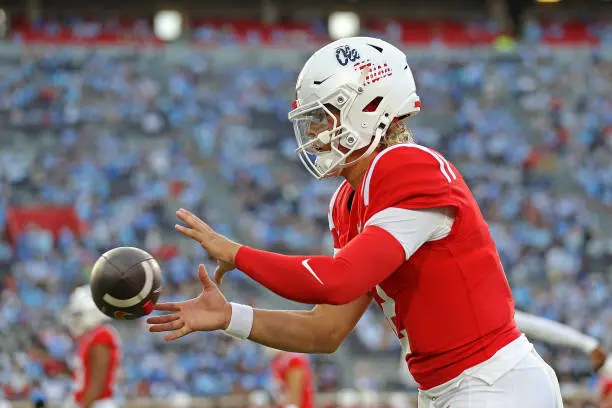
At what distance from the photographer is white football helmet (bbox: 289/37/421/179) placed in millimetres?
3793

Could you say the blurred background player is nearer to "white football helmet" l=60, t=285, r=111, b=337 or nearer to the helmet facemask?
"white football helmet" l=60, t=285, r=111, b=337

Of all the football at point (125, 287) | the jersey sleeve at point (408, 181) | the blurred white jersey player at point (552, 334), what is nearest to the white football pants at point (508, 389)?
the jersey sleeve at point (408, 181)

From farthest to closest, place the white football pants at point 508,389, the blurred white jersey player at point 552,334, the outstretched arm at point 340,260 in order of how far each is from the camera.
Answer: the blurred white jersey player at point 552,334 → the white football pants at point 508,389 → the outstretched arm at point 340,260

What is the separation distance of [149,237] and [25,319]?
2720 millimetres

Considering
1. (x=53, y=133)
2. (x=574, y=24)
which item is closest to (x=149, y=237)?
(x=53, y=133)

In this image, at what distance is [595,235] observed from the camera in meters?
19.1

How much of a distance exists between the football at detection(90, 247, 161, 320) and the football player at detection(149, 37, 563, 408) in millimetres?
340

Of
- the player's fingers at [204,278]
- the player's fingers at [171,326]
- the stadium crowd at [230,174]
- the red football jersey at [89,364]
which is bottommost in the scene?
the stadium crowd at [230,174]

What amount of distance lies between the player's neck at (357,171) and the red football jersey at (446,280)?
0.23m

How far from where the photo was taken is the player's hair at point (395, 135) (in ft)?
12.8

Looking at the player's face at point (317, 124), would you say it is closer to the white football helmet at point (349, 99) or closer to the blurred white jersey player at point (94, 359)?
the white football helmet at point (349, 99)

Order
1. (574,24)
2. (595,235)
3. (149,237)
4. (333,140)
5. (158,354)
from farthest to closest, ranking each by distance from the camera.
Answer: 1. (574,24)
2. (595,235)
3. (149,237)
4. (158,354)
5. (333,140)

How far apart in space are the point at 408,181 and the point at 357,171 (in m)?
0.45

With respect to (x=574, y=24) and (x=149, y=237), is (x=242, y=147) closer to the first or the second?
(x=149, y=237)
